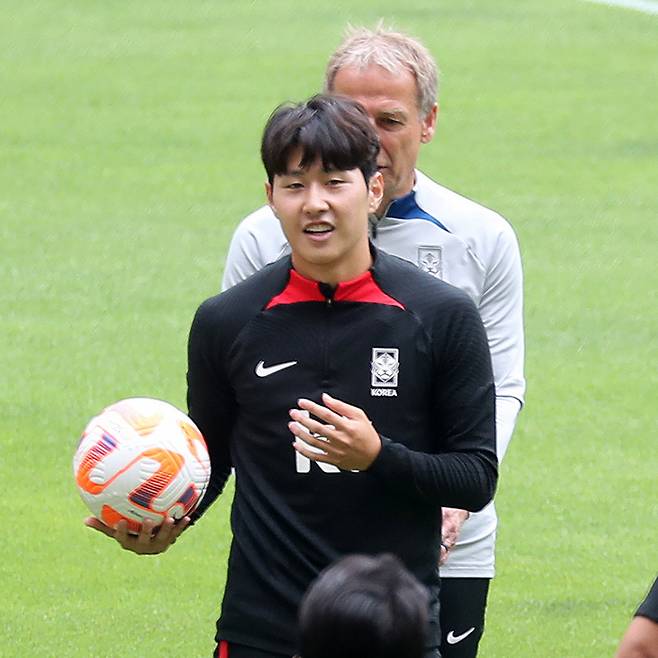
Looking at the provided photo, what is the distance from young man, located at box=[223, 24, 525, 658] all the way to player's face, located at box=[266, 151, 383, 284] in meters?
0.67

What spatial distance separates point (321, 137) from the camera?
4.57 m

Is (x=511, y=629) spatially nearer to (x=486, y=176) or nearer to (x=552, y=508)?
(x=552, y=508)

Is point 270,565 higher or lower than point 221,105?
higher

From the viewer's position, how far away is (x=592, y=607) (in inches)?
366

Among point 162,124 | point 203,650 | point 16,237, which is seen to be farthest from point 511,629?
point 162,124

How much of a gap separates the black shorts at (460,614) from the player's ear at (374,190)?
1.20 m

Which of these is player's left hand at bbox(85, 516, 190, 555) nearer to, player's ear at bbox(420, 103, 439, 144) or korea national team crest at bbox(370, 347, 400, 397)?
korea national team crest at bbox(370, 347, 400, 397)

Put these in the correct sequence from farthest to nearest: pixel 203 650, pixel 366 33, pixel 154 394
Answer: pixel 154 394 → pixel 203 650 → pixel 366 33

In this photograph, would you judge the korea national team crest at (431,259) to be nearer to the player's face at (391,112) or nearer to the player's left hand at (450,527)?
the player's face at (391,112)

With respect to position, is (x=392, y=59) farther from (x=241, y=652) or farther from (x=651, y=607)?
(x=651, y=607)

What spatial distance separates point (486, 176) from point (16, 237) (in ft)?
17.2

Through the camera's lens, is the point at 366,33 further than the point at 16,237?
No

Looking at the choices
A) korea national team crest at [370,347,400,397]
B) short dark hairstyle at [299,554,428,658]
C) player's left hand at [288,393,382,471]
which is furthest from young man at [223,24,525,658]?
short dark hairstyle at [299,554,428,658]

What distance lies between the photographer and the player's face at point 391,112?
207 inches
